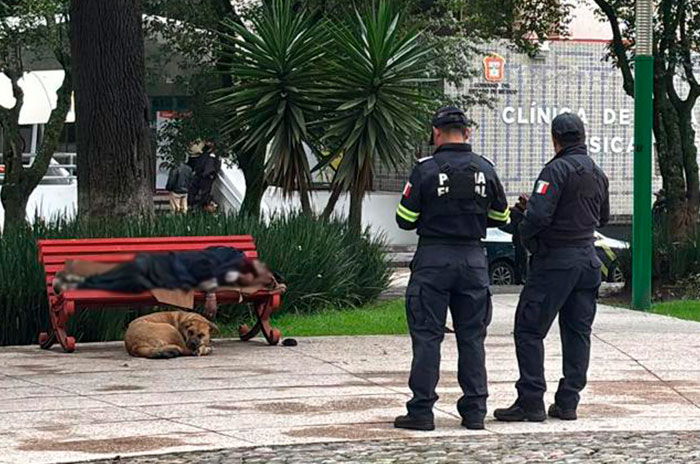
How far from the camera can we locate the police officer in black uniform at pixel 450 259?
25.8ft

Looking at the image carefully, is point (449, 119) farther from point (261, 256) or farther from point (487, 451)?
point (261, 256)

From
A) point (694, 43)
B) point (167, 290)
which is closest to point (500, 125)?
point (694, 43)

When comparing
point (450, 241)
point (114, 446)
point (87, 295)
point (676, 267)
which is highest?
point (450, 241)

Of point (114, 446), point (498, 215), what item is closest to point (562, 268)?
point (498, 215)

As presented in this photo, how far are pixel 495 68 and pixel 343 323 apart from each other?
67.3ft

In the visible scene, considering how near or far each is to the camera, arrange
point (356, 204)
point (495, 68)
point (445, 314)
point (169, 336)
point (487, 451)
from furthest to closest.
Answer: point (495, 68) → point (356, 204) → point (169, 336) → point (445, 314) → point (487, 451)

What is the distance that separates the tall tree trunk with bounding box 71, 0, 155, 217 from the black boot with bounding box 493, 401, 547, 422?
6934mm

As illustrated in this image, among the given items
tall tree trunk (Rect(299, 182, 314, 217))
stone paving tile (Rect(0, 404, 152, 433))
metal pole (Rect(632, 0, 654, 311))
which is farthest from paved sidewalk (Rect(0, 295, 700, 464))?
tall tree trunk (Rect(299, 182, 314, 217))

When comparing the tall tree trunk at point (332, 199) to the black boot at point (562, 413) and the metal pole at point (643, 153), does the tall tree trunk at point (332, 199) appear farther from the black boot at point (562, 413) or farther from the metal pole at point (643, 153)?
the black boot at point (562, 413)

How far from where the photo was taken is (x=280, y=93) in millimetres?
15648

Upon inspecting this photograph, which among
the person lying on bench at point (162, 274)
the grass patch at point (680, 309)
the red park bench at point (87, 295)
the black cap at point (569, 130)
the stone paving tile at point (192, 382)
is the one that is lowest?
the grass patch at point (680, 309)

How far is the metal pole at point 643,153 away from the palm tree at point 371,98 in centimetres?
250

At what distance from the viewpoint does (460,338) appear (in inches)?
317

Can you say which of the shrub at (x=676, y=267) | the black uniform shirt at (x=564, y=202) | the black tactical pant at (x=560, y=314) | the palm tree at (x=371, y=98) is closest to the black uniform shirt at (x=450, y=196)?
the black uniform shirt at (x=564, y=202)
